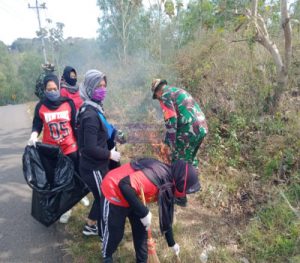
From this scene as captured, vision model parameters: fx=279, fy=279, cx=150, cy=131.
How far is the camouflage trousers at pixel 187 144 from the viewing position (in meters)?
3.29

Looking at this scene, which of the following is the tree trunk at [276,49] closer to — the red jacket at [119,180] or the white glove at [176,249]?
the white glove at [176,249]

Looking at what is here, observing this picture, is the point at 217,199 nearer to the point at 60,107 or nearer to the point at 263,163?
the point at 263,163

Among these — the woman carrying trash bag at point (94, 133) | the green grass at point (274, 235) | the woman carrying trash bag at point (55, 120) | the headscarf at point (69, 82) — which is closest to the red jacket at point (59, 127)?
the woman carrying trash bag at point (55, 120)

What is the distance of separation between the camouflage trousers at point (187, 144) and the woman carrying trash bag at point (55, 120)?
122 centimetres

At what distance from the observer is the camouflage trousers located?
130 inches

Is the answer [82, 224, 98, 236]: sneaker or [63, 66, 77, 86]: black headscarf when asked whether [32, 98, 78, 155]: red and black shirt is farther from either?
[63, 66, 77, 86]: black headscarf

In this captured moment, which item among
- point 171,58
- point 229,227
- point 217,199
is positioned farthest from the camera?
point 171,58

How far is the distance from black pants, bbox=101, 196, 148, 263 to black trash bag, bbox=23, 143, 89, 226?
0.92m

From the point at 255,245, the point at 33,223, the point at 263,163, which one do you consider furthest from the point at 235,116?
the point at 33,223

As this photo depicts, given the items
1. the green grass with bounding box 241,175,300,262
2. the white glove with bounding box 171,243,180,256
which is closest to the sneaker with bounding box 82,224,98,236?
the white glove with bounding box 171,243,180,256

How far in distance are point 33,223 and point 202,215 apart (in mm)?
2133

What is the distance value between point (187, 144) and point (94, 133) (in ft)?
4.52

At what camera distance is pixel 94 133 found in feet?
7.65

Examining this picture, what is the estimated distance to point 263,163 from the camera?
14.1 ft
